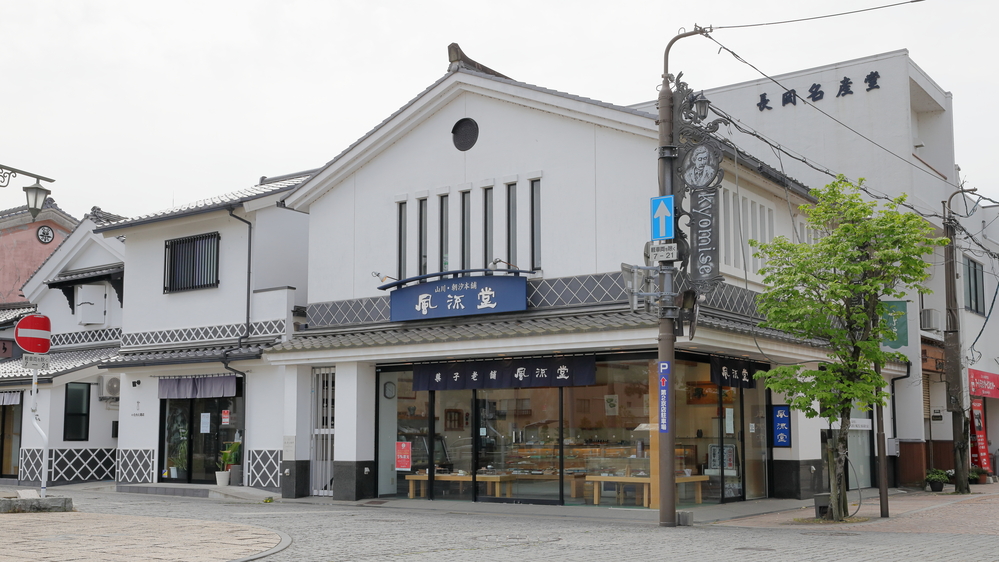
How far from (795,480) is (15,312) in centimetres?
2631

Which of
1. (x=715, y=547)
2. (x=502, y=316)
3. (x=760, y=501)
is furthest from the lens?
(x=760, y=501)

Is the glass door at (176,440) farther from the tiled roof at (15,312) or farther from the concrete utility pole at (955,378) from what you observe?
the concrete utility pole at (955,378)

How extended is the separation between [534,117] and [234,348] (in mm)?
9786

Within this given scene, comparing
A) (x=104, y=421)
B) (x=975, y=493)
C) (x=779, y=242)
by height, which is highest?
(x=779, y=242)

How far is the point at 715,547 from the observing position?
40.0ft

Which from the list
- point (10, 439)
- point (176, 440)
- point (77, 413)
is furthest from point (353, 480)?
point (10, 439)

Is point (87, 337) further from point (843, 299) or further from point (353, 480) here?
point (843, 299)

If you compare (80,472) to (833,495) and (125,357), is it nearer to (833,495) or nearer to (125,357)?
(125,357)

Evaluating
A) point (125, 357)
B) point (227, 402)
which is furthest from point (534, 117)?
point (125, 357)

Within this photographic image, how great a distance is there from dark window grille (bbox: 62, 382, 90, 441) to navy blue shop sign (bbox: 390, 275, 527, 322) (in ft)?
39.4

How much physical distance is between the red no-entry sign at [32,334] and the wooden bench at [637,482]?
10531 mm

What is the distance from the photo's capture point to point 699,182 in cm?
1531

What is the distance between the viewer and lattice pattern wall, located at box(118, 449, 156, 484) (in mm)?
24766

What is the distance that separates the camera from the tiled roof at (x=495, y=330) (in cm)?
1664
